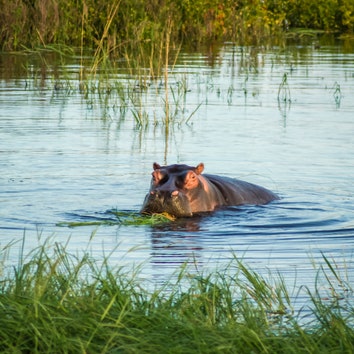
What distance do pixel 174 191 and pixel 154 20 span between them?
1467 centimetres

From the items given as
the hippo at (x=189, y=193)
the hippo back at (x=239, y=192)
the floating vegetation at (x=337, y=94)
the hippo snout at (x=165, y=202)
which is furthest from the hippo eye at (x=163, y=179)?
the floating vegetation at (x=337, y=94)

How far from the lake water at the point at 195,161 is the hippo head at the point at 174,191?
0.50ft

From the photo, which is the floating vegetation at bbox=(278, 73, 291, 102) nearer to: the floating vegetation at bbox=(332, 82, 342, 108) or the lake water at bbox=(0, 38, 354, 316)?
the lake water at bbox=(0, 38, 354, 316)

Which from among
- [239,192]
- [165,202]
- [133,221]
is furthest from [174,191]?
[239,192]

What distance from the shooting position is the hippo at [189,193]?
24.6 ft

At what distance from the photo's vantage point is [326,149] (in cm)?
1081

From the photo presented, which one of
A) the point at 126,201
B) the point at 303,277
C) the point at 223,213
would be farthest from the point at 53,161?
the point at 303,277

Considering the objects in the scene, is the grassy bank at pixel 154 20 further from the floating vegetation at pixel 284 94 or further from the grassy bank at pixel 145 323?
the grassy bank at pixel 145 323

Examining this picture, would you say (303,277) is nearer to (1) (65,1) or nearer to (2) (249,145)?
(2) (249,145)

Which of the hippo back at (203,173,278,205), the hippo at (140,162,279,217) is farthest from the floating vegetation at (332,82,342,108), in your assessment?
the hippo at (140,162,279,217)

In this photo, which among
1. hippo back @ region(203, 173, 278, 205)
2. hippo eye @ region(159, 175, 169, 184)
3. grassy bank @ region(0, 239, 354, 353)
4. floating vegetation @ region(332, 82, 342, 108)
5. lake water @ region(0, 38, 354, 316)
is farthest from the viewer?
floating vegetation @ region(332, 82, 342, 108)

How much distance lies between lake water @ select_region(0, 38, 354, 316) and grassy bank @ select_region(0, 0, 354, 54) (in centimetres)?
155

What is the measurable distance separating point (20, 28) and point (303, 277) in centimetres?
1464

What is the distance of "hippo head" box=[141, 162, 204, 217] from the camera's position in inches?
295
